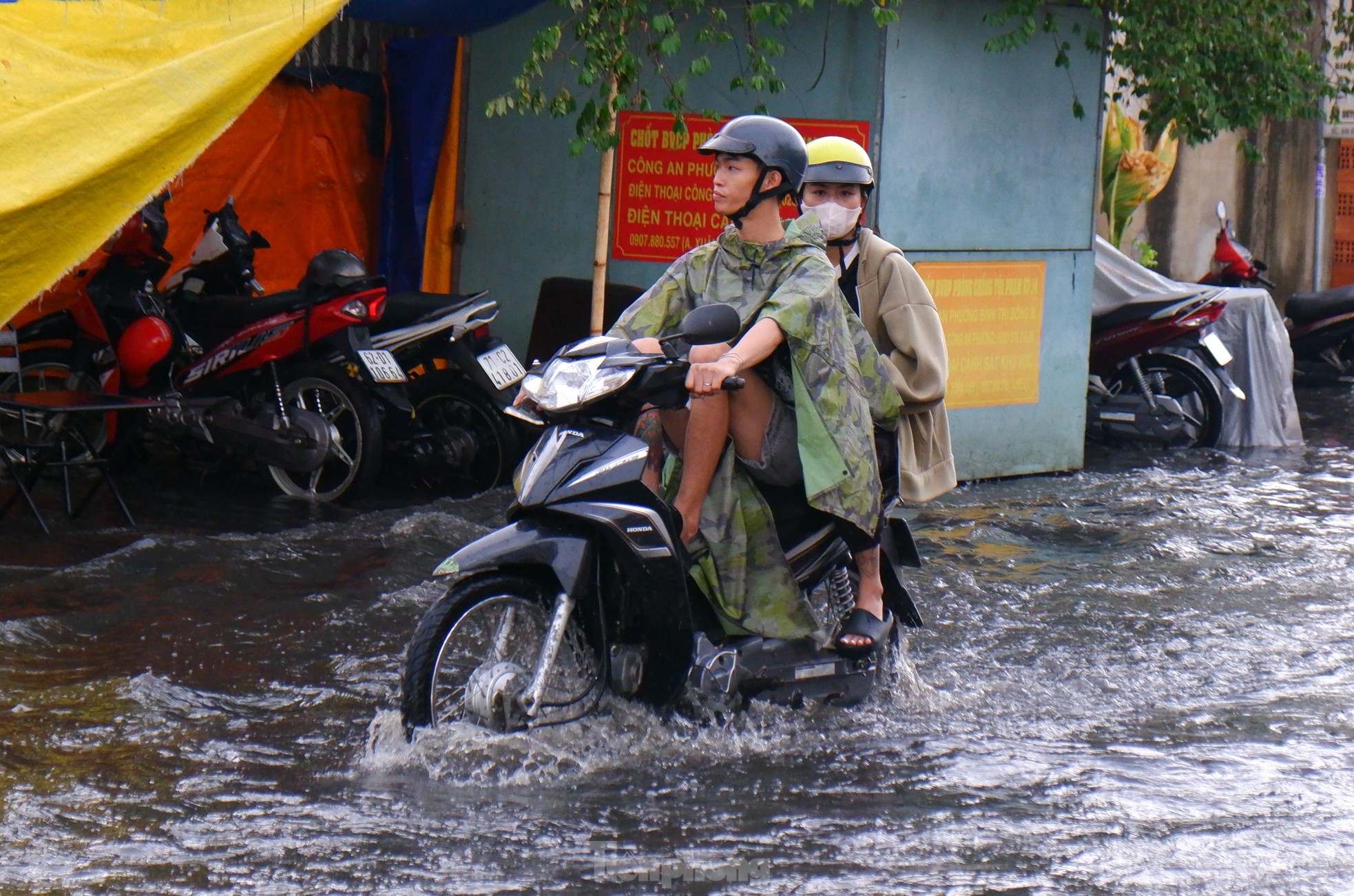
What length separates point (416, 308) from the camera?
23.8 feet

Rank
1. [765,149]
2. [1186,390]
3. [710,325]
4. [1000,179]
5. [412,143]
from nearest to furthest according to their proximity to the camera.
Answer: [710,325]
[765,149]
[1000,179]
[412,143]
[1186,390]

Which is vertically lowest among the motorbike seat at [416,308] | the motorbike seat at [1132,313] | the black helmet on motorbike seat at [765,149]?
the motorbike seat at [416,308]

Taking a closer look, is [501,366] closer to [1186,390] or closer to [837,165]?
[837,165]

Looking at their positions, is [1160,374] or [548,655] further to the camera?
[1160,374]

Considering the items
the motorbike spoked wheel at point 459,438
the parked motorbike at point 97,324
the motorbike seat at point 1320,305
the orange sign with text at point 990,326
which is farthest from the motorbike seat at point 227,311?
the motorbike seat at point 1320,305

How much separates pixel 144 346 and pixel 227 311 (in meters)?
0.42

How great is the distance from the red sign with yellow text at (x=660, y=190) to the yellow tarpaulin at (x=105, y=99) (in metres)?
2.42

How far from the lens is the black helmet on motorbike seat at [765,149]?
3883 millimetres

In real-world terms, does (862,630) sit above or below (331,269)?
below

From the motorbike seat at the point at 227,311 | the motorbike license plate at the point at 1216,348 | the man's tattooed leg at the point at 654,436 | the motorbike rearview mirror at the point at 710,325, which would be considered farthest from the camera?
the motorbike license plate at the point at 1216,348

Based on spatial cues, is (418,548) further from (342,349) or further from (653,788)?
(653,788)

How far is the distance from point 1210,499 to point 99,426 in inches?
220

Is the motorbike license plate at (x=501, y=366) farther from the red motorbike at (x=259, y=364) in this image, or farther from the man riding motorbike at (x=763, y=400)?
the man riding motorbike at (x=763, y=400)

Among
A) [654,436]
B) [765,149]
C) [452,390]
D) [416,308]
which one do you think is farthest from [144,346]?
[765,149]
